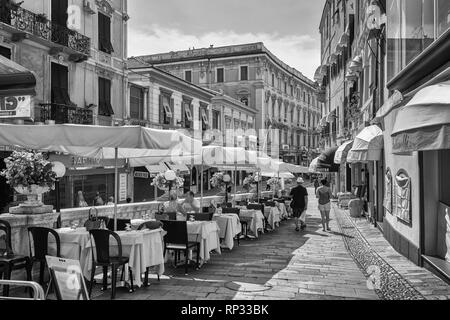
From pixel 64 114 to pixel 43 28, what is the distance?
144 inches

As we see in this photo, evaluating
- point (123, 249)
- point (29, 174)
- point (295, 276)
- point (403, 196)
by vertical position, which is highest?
point (29, 174)

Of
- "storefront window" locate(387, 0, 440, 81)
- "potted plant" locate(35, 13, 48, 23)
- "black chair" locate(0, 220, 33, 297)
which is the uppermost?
"potted plant" locate(35, 13, 48, 23)

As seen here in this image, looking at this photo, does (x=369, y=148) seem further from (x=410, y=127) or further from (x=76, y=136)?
→ (x=76, y=136)

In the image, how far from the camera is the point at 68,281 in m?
4.07

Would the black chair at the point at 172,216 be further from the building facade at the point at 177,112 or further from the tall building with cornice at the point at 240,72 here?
the tall building with cornice at the point at 240,72

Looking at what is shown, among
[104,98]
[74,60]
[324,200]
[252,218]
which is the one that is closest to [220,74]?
[104,98]

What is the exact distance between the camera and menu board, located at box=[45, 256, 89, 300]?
13.3ft

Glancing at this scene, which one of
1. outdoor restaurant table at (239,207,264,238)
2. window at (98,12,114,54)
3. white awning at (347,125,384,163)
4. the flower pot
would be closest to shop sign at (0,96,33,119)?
the flower pot

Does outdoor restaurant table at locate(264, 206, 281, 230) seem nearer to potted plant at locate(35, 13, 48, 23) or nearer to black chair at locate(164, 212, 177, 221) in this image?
black chair at locate(164, 212, 177, 221)

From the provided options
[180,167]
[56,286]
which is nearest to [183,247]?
[56,286]

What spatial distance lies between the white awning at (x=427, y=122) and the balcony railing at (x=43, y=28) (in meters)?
15.7

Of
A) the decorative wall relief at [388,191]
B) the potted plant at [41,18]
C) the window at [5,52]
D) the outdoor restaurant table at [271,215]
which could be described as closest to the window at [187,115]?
the potted plant at [41,18]

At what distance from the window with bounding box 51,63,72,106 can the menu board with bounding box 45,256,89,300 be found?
16339 millimetres

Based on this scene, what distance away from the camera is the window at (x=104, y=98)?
73.6 feet
